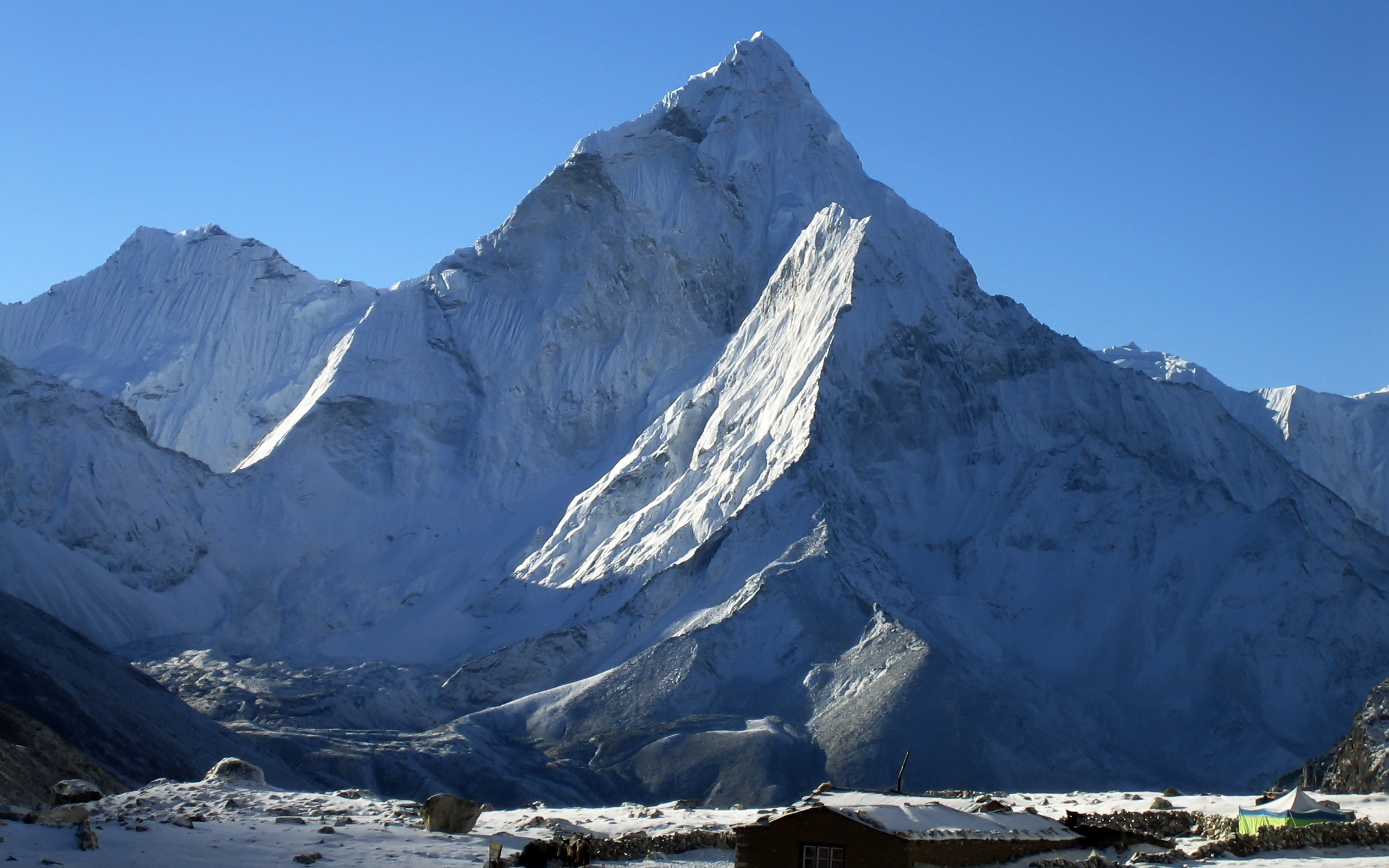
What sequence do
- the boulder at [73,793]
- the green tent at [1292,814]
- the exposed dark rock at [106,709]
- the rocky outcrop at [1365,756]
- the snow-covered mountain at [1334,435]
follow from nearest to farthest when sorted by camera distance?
the green tent at [1292,814] < the boulder at [73,793] < the rocky outcrop at [1365,756] < the exposed dark rock at [106,709] < the snow-covered mountain at [1334,435]

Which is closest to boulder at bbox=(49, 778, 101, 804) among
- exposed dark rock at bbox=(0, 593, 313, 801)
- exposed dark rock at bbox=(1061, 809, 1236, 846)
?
exposed dark rock at bbox=(0, 593, 313, 801)

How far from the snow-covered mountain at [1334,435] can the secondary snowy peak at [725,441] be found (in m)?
57.1

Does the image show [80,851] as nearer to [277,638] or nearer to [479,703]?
[479,703]

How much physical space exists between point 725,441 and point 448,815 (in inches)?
3960

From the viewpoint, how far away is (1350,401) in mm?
193750

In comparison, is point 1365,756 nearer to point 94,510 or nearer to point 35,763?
point 35,763

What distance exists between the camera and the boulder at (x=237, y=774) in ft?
173

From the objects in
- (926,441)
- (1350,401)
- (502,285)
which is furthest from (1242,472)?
(502,285)

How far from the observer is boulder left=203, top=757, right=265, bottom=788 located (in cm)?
5262

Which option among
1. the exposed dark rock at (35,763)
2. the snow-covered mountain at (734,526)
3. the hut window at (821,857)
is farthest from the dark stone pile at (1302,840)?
the snow-covered mountain at (734,526)

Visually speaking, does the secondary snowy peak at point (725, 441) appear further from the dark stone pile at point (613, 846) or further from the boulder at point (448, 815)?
the dark stone pile at point (613, 846)

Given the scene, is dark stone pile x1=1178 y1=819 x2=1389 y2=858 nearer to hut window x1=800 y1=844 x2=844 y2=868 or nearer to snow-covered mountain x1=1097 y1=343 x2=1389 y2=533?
hut window x1=800 y1=844 x2=844 y2=868

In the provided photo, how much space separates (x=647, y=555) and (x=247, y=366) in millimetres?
83624

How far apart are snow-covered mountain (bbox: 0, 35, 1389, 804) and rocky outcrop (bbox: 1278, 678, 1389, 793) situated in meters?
39.3
